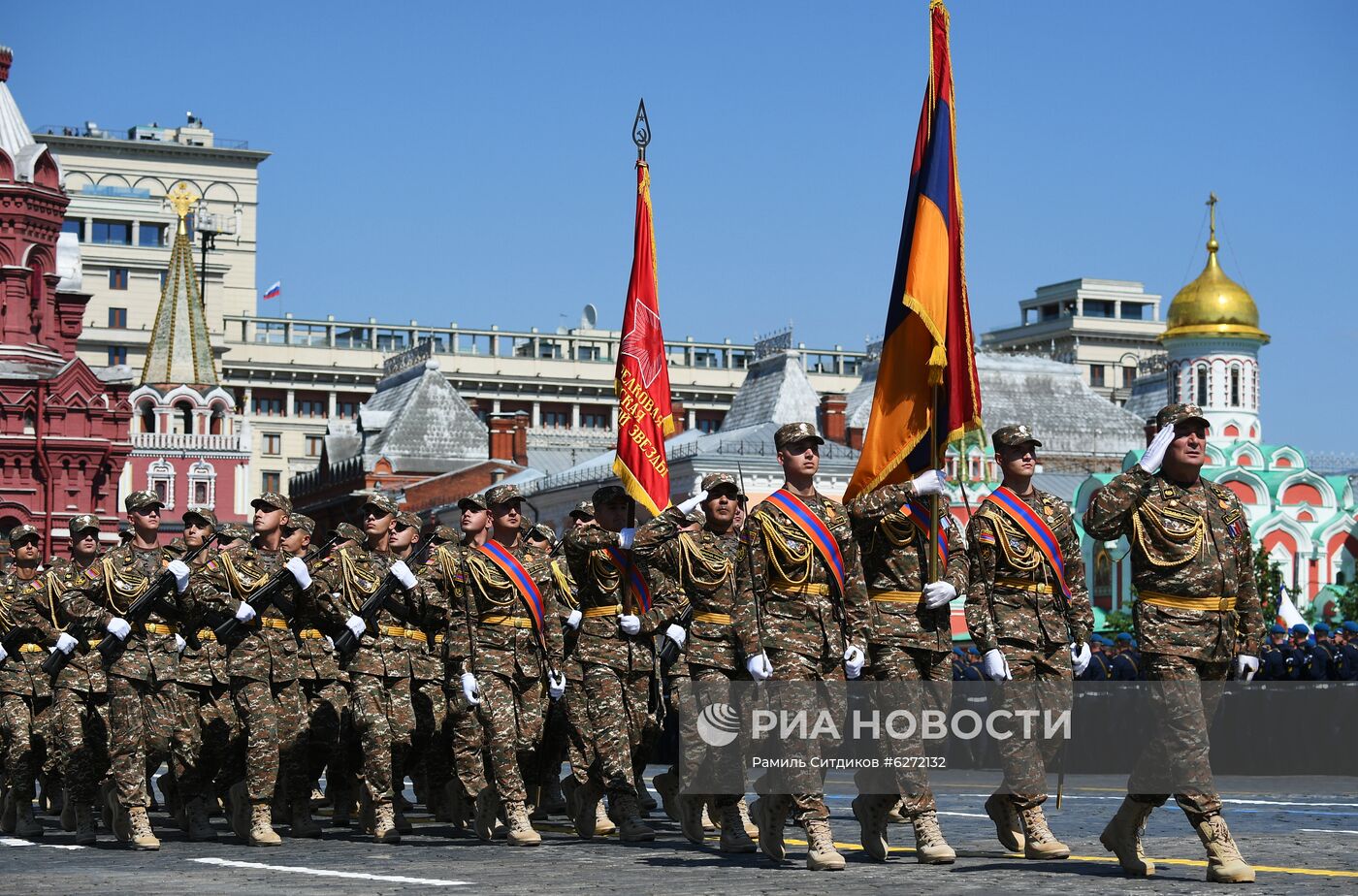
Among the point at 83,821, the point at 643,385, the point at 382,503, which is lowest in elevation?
the point at 83,821

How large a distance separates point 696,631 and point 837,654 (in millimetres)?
918

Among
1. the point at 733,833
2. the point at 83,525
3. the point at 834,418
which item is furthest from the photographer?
the point at 834,418

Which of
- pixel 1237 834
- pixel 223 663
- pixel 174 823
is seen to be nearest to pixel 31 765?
pixel 174 823

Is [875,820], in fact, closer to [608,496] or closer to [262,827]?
[608,496]

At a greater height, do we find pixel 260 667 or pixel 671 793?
A: pixel 260 667

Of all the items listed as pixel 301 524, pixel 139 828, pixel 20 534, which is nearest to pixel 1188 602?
pixel 139 828

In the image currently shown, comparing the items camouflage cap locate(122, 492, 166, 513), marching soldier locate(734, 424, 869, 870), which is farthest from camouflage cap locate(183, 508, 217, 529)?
marching soldier locate(734, 424, 869, 870)

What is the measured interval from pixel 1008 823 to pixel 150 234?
11706 cm

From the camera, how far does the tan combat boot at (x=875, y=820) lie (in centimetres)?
1169

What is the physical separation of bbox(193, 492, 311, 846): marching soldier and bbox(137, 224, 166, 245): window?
11278 centimetres

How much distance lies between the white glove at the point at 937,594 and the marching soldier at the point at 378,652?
363 cm

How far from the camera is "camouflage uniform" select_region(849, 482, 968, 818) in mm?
11562

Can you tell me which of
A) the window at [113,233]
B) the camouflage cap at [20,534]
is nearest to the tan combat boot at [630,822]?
the camouflage cap at [20,534]

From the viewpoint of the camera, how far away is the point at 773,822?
38.1 ft
